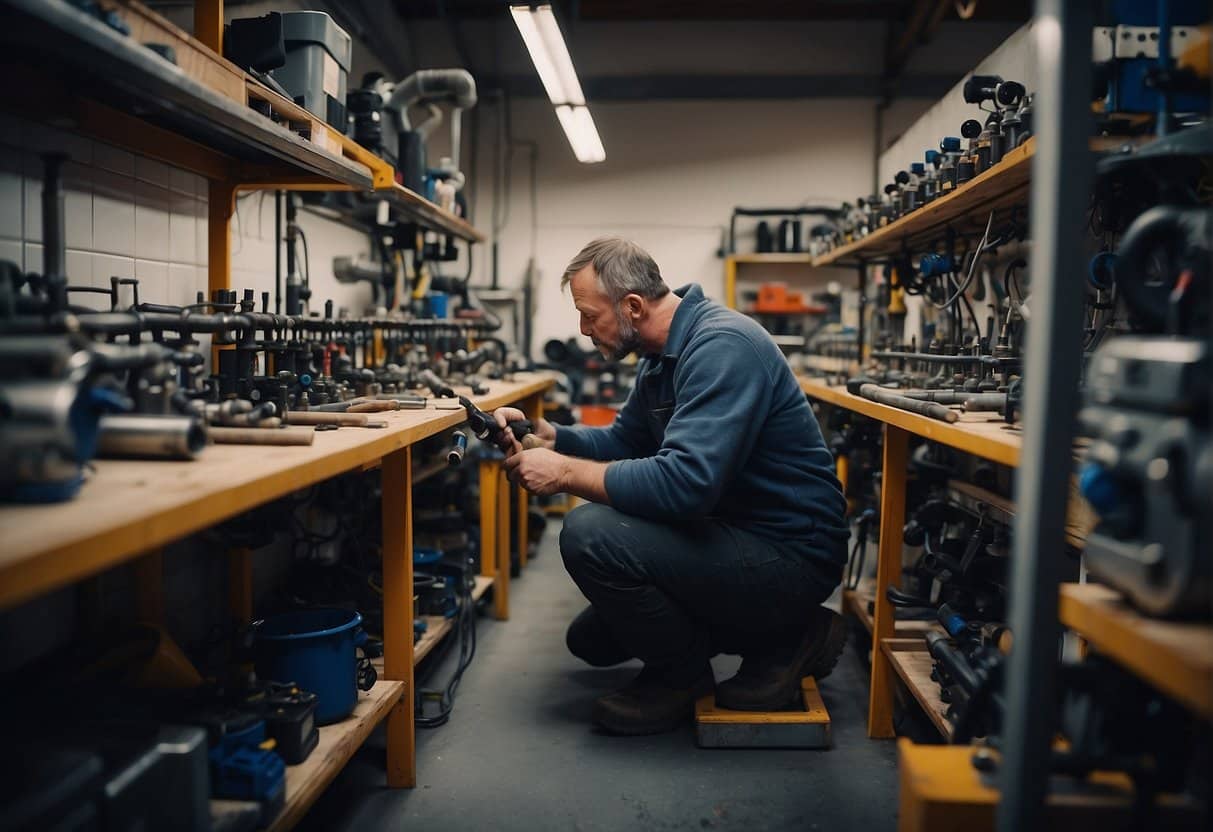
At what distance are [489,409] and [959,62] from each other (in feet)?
16.9

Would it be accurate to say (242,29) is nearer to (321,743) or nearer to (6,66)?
(6,66)

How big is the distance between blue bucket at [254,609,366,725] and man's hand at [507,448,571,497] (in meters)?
0.52

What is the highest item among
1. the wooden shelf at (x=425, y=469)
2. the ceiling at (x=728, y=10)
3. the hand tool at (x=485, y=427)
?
the ceiling at (x=728, y=10)

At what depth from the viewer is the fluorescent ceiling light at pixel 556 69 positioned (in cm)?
287

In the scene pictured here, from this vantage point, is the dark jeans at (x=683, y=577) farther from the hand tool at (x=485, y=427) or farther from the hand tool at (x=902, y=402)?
the hand tool at (x=902, y=402)

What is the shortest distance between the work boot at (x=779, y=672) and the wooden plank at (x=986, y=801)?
42.5 inches

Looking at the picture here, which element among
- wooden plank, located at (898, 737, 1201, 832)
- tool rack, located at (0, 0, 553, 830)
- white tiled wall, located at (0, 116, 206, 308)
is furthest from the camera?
white tiled wall, located at (0, 116, 206, 308)

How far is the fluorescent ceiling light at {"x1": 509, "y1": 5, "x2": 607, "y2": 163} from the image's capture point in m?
2.87

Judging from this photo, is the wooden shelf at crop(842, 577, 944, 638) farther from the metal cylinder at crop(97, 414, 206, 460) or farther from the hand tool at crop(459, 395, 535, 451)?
the metal cylinder at crop(97, 414, 206, 460)

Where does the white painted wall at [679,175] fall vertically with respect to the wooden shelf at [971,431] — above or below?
above

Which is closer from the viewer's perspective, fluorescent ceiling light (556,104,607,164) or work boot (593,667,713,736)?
work boot (593,667,713,736)

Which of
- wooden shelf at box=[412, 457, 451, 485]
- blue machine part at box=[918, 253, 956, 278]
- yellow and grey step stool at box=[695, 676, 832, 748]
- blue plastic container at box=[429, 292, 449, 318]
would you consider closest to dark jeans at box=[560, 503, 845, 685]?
yellow and grey step stool at box=[695, 676, 832, 748]

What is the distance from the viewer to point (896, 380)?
299cm

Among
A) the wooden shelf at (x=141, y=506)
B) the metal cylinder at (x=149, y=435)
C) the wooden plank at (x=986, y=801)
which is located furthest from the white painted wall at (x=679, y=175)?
the wooden plank at (x=986, y=801)
